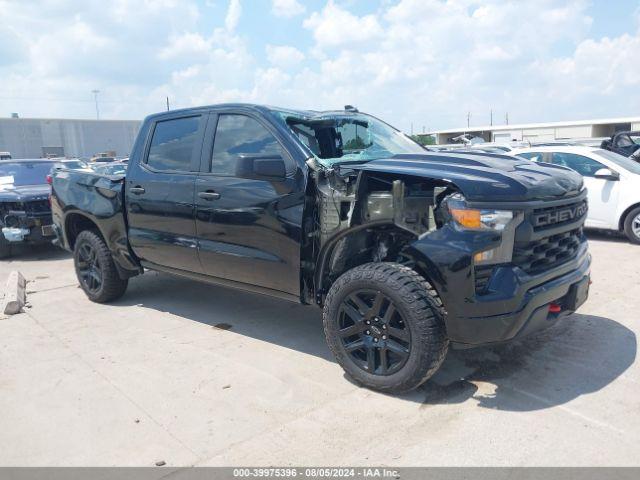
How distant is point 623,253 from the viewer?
768 centimetres

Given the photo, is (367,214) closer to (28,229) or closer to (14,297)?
(14,297)

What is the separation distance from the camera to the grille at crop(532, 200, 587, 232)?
3269mm

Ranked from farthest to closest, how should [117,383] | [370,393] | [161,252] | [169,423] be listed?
[161,252] < [117,383] < [370,393] < [169,423]

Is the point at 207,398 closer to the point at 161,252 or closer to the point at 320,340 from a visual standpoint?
the point at 320,340

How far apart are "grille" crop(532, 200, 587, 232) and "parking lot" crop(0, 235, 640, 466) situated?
3.55 feet

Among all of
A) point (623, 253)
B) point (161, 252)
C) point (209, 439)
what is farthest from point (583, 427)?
point (623, 253)

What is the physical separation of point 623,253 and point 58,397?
7.41 meters

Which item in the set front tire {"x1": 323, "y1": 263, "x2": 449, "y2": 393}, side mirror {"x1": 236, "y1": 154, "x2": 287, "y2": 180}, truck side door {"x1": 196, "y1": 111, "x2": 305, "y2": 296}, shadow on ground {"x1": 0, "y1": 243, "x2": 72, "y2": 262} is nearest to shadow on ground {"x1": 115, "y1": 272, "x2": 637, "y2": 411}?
front tire {"x1": 323, "y1": 263, "x2": 449, "y2": 393}

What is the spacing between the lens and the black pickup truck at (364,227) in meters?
3.14

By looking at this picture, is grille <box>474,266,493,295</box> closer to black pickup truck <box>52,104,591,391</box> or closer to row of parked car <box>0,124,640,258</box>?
black pickup truck <box>52,104,591,391</box>

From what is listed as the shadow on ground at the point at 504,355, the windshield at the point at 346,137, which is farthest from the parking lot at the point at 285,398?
the windshield at the point at 346,137

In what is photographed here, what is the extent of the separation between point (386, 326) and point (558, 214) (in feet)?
4.33

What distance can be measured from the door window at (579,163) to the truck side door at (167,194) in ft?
Answer: 22.4

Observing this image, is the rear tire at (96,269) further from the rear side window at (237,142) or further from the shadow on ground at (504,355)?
the rear side window at (237,142)
